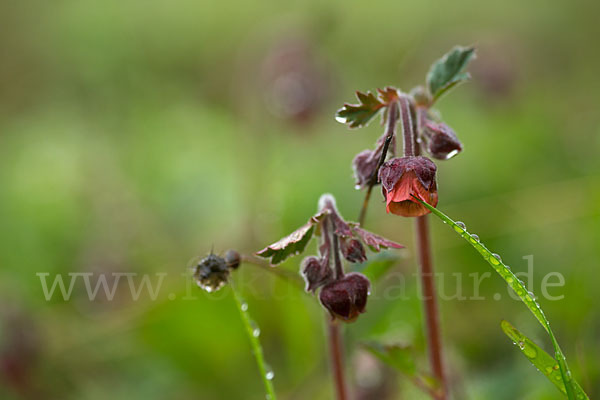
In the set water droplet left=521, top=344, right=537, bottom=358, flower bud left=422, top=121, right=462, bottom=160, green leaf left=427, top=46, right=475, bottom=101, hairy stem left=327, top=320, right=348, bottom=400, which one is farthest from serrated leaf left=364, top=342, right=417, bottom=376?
green leaf left=427, top=46, right=475, bottom=101

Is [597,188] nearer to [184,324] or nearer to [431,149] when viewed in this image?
[431,149]

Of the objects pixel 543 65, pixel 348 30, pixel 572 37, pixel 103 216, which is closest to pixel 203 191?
pixel 103 216

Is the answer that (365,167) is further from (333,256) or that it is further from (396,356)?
→ (396,356)

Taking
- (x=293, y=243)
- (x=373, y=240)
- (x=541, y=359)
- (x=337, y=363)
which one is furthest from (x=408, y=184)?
(x=337, y=363)

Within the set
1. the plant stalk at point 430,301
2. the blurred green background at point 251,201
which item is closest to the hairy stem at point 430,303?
the plant stalk at point 430,301

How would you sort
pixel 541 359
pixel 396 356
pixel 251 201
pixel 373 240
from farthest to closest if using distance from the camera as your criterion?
pixel 251 201 < pixel 396 356 < pixel 373 240 < pixel 541 359

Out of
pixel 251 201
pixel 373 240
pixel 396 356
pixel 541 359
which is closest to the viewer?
pixel 541 359
